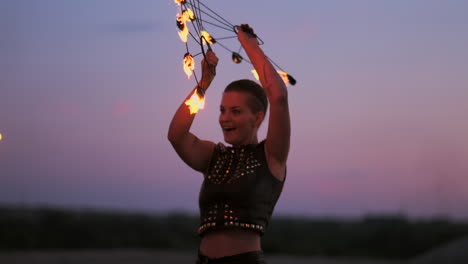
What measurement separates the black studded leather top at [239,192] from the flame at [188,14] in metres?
0.73

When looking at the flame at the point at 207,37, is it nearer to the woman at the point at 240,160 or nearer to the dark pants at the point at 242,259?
the woman at the point at 240,160

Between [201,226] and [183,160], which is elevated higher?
[183,160]

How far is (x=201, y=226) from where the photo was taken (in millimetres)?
3900

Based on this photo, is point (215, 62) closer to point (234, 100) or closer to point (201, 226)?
point (234, 100)

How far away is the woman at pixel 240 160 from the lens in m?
3.79

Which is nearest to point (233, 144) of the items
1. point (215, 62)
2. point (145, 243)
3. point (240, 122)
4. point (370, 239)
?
point (240, 122)

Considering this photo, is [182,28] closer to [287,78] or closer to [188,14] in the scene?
[188,14]

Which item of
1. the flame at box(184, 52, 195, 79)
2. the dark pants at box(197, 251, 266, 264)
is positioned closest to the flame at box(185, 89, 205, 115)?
the flame at box(184, 52, 195, 79)

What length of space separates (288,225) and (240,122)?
34.7 metres

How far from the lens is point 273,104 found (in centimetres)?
375

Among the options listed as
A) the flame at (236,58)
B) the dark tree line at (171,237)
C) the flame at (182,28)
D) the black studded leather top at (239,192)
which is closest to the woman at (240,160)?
the black studded leather top at (239,192)

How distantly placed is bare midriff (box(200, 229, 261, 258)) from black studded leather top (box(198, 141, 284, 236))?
4 centimetres

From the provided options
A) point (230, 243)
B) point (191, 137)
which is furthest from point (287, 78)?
point (230, 243)

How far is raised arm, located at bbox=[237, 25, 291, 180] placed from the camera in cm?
374
